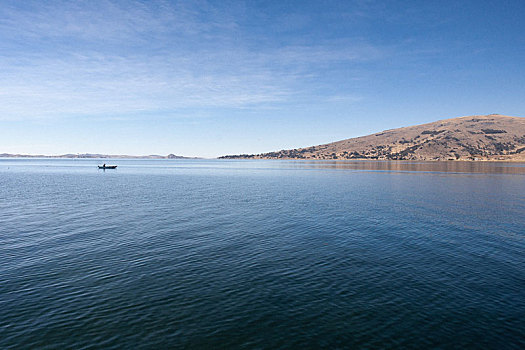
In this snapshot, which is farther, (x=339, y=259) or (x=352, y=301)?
(x=339, y=259)

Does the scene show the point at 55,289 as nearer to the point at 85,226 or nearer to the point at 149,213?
the point at 85,226

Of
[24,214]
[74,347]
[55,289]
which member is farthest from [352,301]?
[24,214]

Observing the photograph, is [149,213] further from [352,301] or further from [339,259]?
[352,301]

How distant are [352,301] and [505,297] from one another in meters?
10.4

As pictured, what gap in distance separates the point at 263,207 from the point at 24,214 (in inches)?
1486

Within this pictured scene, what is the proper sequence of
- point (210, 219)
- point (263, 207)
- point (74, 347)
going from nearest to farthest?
1. point (74, 347)
2. point (210, 219)
3. point (263, 207)

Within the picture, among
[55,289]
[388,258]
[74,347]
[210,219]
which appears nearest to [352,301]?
[388,258]

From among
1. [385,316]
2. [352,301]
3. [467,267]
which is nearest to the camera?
[385,316]

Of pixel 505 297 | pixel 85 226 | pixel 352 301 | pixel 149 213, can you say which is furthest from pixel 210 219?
pixel 505 297

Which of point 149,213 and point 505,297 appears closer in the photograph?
point 505,297

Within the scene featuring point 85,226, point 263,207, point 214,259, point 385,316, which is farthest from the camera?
point 263,207

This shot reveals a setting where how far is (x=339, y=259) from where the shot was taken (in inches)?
1093

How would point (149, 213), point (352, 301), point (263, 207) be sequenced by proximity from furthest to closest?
point (263, 207)
point (149, 213)
point (352, 301)

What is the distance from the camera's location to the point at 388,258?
28.0 m
